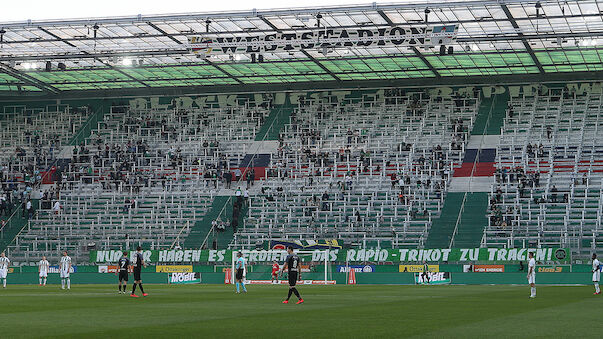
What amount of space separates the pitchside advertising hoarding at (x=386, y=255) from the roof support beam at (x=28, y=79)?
Result: 21.4m

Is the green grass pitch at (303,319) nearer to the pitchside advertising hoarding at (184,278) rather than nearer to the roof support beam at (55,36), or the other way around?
the pitchside advertising hoarding at (184,278)

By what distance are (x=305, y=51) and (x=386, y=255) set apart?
18104 millimetres

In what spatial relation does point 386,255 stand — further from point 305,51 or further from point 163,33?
point 163,33

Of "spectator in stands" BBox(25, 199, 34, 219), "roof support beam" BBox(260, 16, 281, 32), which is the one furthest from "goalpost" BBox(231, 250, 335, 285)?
"spectator in stands" BBox(25, 199, 34, 219)

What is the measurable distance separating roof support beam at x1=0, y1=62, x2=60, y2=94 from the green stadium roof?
9cm

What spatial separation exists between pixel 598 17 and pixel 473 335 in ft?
136

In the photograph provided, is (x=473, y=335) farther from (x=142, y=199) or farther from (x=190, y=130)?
(x=190, y=130)

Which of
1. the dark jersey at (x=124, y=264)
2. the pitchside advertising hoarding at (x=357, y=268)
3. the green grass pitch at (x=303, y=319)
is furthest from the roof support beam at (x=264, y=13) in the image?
the green grass pitch at (x=303, y=319)

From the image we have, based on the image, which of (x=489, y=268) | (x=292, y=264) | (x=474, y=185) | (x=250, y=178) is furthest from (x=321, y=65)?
(x=292, y=264)

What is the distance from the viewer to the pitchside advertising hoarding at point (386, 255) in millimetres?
51469

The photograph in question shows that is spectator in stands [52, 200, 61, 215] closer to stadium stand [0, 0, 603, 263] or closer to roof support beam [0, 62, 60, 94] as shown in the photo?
stadium stand [0, 0, 603, 263]

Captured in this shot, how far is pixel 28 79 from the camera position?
7369cm

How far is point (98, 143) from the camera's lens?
245ft

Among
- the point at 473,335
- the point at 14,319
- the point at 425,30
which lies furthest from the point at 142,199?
the point at 473,335
